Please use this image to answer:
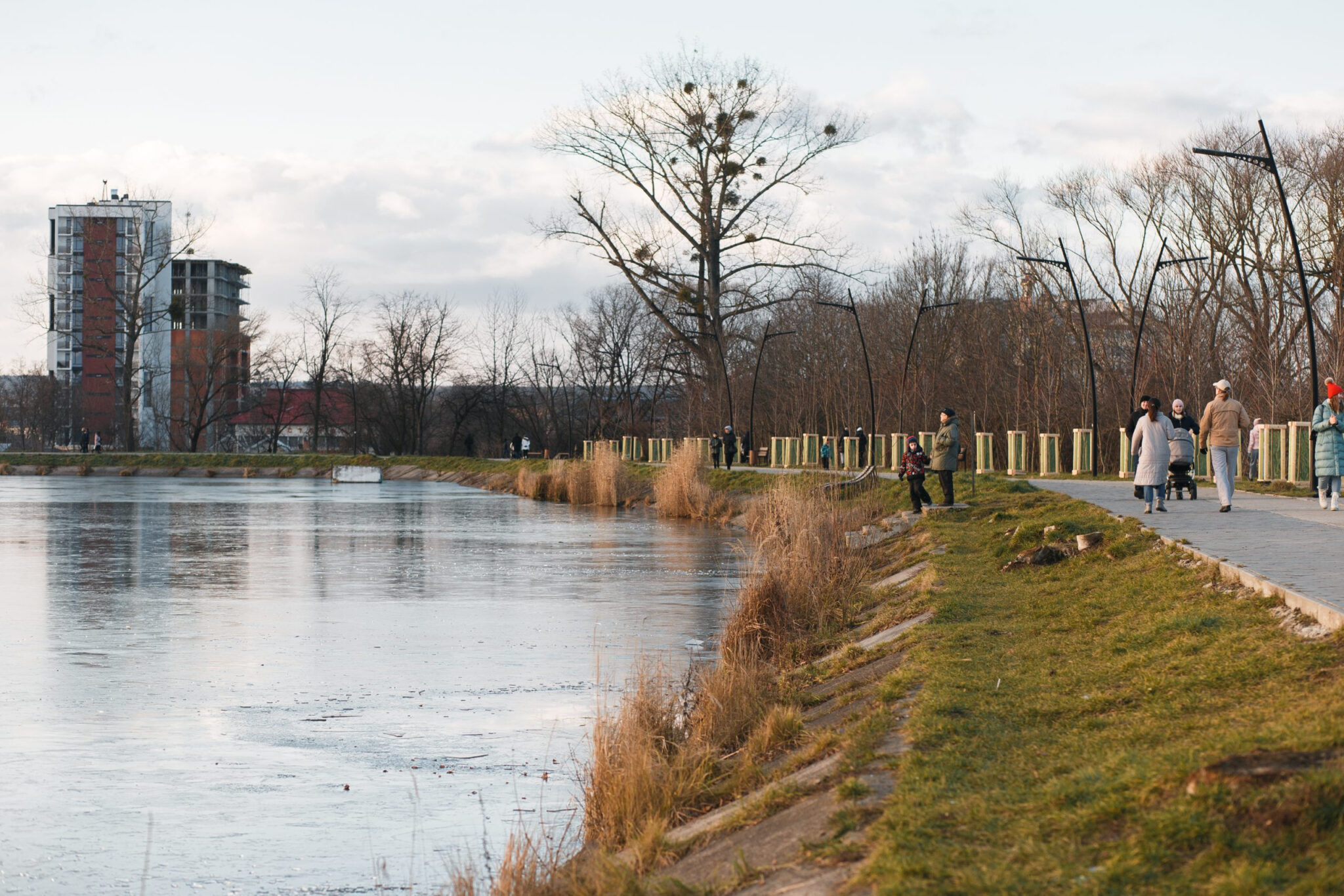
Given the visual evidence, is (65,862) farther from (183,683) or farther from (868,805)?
(183,683)

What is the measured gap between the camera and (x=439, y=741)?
10.6 meters

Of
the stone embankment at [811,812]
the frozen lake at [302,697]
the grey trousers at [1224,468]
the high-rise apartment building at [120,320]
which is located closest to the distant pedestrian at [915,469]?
the frozen lake at [302,697]

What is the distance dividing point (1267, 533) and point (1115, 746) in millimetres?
9561

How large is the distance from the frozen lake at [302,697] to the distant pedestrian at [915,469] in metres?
3.26

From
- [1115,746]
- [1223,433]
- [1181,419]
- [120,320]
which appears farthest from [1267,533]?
[120,320]

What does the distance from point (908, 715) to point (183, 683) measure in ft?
23.9

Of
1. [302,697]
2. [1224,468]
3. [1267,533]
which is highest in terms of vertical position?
[1224,468]

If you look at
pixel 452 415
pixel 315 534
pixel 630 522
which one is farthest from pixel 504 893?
pixel 452 415

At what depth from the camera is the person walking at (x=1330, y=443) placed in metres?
18.3

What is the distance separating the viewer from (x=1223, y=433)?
1877 cm

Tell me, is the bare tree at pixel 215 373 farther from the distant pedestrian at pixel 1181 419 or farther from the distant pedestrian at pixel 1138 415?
the distant pedestrian at pixel 1181 419

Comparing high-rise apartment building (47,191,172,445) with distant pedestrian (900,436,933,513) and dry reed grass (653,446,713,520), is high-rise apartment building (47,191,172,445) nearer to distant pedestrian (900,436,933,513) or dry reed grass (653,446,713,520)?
dry reed grass (653,446,713,520)

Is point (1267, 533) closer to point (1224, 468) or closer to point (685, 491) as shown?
point (1224, 468)

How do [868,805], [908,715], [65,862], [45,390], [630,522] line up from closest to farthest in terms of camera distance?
[868,805]
[65,862]
[908,715]
[630,522]
[45,390]
